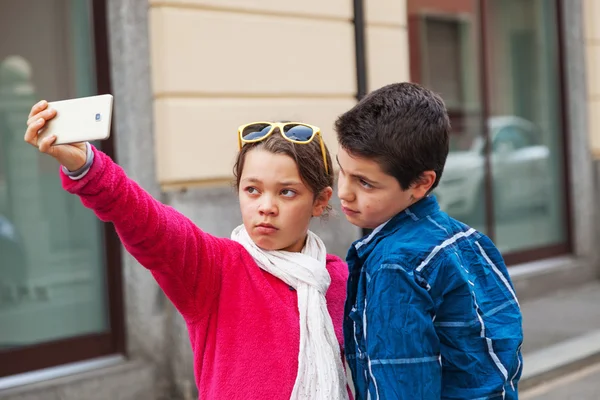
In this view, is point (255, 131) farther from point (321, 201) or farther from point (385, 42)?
point (385, 42)

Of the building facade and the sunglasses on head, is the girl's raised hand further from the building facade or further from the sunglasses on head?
the building facade

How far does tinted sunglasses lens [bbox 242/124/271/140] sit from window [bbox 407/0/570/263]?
6.06 metres

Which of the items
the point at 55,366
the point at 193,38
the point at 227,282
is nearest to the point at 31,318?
the point at 55,366

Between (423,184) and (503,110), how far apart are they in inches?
283

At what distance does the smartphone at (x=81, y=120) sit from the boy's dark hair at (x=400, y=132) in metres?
0.50

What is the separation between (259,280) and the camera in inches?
Answer: 78.0

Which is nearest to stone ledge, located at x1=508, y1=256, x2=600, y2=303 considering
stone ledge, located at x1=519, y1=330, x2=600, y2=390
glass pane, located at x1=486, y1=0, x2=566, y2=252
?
glass pane, located at x1=486, y1=0, x2=566, y2=252

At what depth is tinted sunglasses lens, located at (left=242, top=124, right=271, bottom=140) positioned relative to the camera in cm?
205

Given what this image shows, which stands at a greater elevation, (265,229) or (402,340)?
→ (265,229)

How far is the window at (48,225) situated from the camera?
4.83 metres

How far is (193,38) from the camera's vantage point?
199 inches

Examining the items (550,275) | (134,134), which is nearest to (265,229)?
(134,134)

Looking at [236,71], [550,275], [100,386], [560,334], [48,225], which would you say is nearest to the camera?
[100,386]

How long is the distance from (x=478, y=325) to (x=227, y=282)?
23.4 inches
